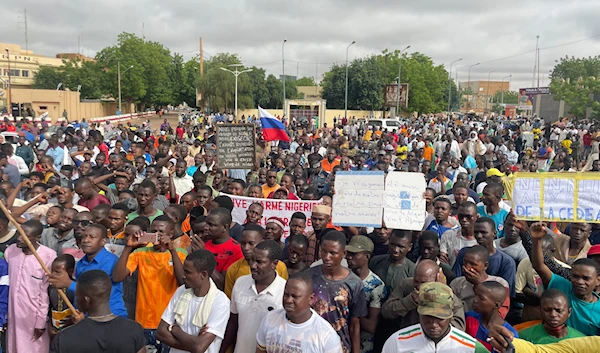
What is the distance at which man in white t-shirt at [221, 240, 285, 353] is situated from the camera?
3.80 m

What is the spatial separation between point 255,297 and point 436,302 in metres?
1.44

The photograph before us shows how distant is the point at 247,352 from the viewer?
3809mm

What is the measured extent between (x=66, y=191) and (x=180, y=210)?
1.81 meters

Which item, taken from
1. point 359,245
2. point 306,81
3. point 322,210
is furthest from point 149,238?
point 306,81

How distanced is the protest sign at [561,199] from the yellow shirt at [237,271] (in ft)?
6.99

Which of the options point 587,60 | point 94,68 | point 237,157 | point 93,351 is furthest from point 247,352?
point 587,60

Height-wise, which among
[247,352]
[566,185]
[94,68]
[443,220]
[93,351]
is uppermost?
[94,68]

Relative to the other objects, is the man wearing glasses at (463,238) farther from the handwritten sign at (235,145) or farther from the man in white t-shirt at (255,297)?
the handwritten sign at (235,145)

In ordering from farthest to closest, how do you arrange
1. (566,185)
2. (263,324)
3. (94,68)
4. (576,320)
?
(94,68), (566,185), (576,320), (263,324)

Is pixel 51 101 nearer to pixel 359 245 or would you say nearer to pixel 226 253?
pixel 226 253

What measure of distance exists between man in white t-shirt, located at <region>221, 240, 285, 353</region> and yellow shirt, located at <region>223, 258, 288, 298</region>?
11.4 inches

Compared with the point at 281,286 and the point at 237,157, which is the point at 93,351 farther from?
the point at 237,157

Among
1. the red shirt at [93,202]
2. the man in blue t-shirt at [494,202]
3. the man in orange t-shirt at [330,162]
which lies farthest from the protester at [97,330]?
the man in orange t-shirt at [330,162]

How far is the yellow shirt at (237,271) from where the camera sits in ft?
13.9
